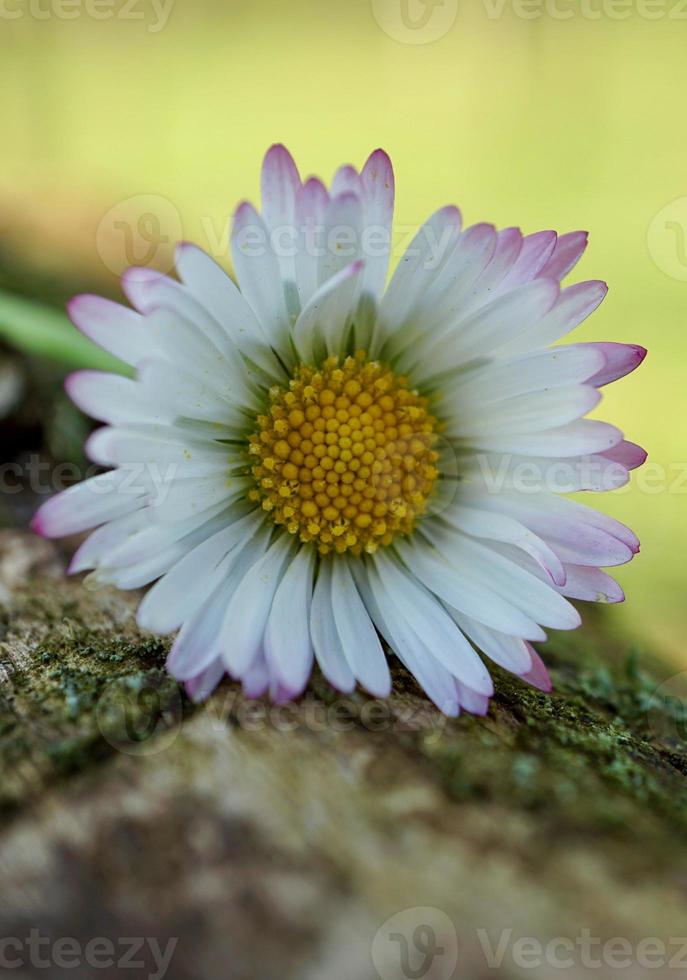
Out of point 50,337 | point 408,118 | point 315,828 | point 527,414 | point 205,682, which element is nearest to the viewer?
point 315,828

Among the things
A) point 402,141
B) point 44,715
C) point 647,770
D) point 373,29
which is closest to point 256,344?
point 44,715

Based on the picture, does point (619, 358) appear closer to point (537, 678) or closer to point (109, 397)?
point (537, 678)


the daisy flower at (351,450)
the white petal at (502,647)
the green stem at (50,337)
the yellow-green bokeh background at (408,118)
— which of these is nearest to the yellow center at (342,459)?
the daisy flower at (351,450)

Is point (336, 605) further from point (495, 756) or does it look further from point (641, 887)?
point (641, 887)

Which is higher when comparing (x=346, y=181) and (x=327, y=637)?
(x=346, y=181)

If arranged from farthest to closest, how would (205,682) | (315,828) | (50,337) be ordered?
1. (50,337)
2. (205,682)
3. (315,828)

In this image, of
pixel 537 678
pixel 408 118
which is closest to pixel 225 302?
pixel 537 678

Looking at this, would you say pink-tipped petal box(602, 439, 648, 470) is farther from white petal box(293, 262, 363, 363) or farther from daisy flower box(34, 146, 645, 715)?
white petal box(293, 262, 363, 363)

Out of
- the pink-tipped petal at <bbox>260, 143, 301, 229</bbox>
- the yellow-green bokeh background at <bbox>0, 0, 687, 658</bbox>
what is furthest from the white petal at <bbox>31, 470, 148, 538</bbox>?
the yellow-green bokeh background at <bbox>0, 0, 687, 658</bbox>
